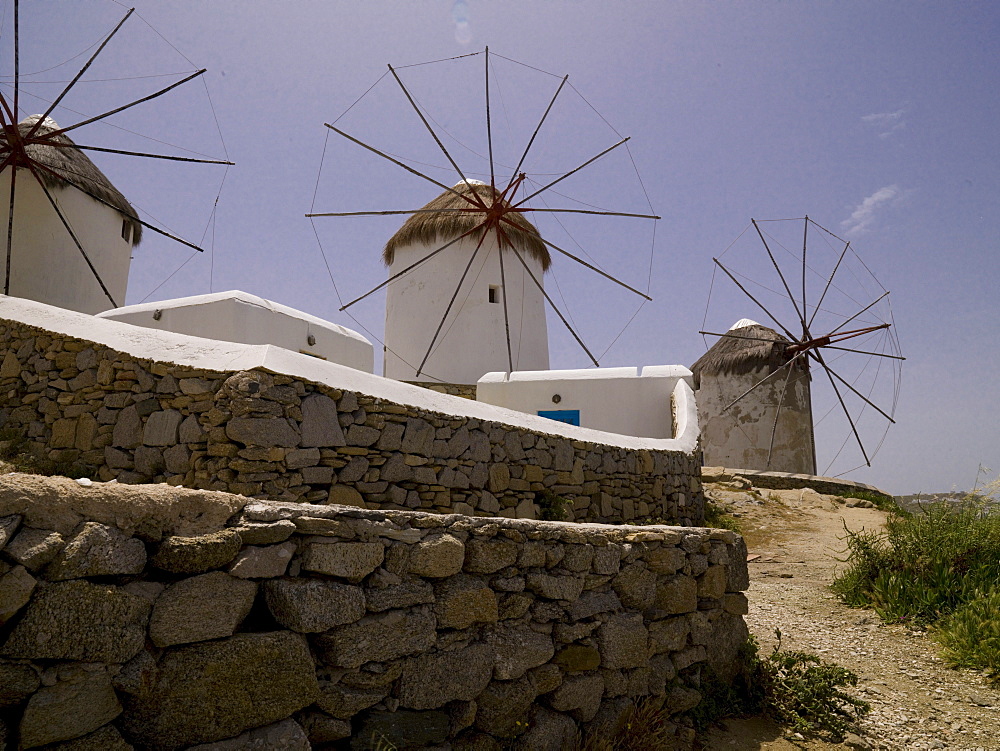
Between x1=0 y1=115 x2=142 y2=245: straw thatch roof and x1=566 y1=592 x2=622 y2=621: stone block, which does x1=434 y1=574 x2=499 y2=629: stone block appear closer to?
x1=566 y1=592 x2=622 y2=621: stone block

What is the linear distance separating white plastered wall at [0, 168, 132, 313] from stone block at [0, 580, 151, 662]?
41.1 ft

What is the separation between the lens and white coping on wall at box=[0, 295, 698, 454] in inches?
213

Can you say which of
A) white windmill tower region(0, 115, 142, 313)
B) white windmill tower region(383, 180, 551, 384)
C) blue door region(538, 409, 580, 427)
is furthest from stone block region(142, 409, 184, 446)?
white windmill tower region(383, 180, 551, 384)

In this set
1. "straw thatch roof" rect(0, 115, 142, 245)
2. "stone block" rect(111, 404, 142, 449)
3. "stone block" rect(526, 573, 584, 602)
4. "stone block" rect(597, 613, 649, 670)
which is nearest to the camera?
"stone block" rect(526, 573, 584, 602)

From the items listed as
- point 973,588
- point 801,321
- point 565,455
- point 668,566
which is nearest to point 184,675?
point 668,566

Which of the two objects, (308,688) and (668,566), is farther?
(668,566)

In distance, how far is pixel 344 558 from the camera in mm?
2344

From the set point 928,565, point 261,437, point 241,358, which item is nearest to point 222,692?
point 261,437

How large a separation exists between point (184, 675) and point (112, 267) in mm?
14141

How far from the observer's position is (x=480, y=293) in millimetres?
15680

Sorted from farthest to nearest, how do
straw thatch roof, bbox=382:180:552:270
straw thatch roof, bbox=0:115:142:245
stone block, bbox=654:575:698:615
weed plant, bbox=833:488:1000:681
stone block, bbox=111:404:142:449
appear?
straw thatch roof, bbox=382:180:552:270 → straw thatch roof, bbox=0:115:142:245 → stone block, bbox=111:404:142:449 → weed plant, bbox=833:488:1000:681 → stone block, bbox=654:575:698:615

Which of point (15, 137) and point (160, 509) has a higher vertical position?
point (15, 137)

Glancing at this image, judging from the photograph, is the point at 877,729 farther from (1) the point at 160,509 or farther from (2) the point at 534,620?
(1) the point at 160,509

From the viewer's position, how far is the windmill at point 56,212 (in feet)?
36.8
